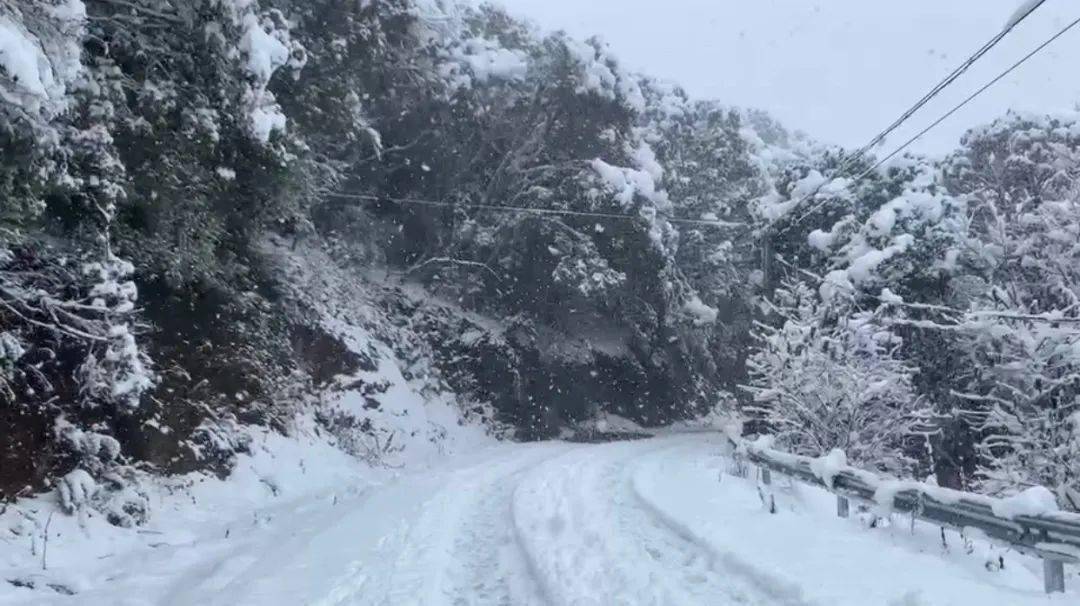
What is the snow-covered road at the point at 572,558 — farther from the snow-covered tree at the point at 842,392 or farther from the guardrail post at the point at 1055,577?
the snow-covered tree at the point at 842,392

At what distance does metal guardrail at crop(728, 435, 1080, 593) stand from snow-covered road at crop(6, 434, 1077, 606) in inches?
12.5

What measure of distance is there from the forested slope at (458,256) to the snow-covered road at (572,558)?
2339mm

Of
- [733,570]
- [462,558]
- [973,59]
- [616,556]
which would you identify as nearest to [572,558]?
[616,556]

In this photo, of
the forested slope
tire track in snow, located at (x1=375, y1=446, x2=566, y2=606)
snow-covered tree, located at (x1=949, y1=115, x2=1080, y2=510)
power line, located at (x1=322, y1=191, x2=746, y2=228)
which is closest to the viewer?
tire track in snow, located at (x1=375, y1=446, x2=566, y2=606)

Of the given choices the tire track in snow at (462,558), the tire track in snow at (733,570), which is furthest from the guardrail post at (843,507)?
the tire track in snow at (462,558)

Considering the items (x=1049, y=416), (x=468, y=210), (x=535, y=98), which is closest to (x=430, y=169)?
(x=468, y=210)

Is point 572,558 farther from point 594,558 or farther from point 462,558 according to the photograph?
point 462,558

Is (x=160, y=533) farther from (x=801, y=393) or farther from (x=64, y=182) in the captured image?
(x=801, y=393)

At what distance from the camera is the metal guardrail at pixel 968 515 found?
673cm

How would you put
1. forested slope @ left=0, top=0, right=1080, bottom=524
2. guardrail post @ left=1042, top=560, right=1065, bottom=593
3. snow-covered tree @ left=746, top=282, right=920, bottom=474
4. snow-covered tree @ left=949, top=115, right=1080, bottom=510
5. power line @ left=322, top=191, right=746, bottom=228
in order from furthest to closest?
1. power line @ left=322, top=191, right=746, bottom=228
2. snow-covered tree @ left=746, top=282, right=920, bottom=474
3. snow-covered tree @ left=949, top=115, right=1080, bottom=510
4. forested slope @ left=0, top=0, right=1080, bottom=524
5. guardrail post @ left=1042, top=560, right=1065, bottom=593

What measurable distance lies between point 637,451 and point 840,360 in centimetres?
813

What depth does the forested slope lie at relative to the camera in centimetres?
977

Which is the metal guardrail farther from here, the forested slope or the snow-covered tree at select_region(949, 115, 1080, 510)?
the snow-covered tree at select_region(949, 115, 1080, 510)

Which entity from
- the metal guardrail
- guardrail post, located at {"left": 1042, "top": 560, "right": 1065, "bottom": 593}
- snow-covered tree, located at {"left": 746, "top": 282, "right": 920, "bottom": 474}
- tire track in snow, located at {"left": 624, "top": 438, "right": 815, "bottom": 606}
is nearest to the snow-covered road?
tire track in snow, located at {"left": 624, "top": 438, "right": 815, "bottom": 606}
